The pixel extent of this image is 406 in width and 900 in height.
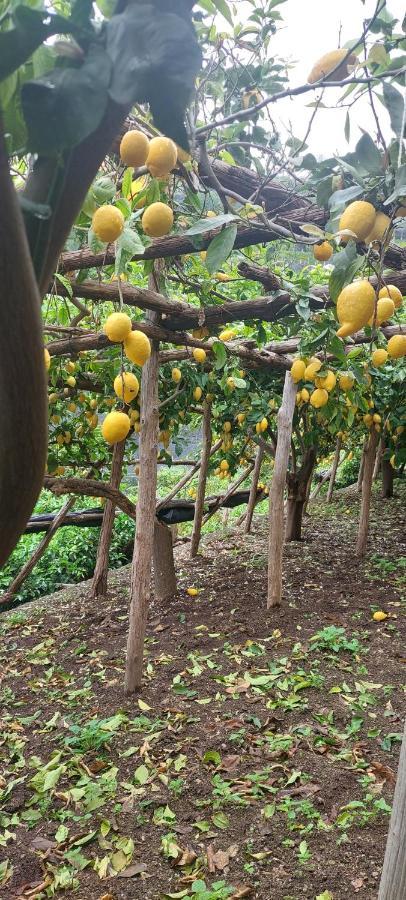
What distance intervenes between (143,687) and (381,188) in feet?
9.33

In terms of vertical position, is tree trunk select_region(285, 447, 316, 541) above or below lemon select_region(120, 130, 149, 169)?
below

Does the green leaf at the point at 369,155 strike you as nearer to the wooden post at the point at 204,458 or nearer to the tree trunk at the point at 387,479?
the wooden post at the point at 204,458

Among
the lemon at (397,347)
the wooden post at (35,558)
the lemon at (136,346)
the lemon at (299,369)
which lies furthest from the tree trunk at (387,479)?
the lemon at (136,346)

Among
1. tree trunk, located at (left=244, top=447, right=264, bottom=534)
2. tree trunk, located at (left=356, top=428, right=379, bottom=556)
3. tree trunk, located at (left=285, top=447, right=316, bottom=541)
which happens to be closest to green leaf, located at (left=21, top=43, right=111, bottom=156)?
tree trunk, located at (left=356, top=428, right=379, bottom=556)

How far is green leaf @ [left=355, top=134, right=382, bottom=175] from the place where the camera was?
0.97 m

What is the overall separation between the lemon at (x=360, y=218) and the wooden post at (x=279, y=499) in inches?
123

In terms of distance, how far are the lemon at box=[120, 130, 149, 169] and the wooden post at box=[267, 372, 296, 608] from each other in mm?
3140

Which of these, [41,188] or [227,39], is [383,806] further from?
[227,39]

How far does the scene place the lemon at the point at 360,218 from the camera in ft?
3.09

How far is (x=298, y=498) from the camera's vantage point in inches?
245

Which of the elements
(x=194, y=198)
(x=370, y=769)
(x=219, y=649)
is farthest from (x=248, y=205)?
(x=219, y=649)

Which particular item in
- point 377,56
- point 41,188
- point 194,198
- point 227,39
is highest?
point 227,39

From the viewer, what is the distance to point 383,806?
7.15ft

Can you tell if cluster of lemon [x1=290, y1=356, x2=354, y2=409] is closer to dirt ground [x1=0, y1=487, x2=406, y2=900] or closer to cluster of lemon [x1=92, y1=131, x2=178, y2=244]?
dirt ground [x1=0, y1=487, x2=406, y2=900]
